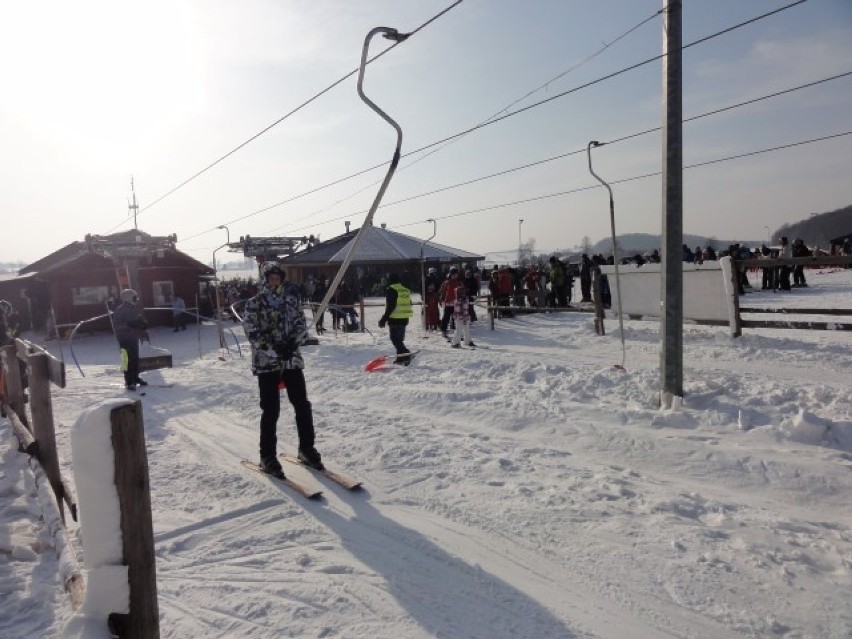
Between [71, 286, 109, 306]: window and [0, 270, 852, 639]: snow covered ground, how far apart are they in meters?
21.0

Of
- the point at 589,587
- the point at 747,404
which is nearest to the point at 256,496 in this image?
the point at 589,587

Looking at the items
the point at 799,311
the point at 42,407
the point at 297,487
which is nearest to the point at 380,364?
the point at 297,487

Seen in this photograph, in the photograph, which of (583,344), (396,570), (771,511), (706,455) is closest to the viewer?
(396,570)

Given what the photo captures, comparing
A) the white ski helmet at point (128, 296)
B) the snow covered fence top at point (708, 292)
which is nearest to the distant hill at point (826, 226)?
the snow covered fence top at point (708, 292)

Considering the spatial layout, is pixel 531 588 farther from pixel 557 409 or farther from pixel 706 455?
pixel 557 409

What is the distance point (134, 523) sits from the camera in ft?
7.14

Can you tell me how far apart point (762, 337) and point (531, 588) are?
871 centimetres

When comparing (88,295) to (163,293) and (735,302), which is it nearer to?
(163,293)

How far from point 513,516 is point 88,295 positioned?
27814 millimetres

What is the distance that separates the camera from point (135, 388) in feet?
33.9

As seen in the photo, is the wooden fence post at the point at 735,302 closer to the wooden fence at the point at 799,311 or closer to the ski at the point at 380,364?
the wooden fence at the point at 799,311

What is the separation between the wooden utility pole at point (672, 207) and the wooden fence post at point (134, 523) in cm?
582

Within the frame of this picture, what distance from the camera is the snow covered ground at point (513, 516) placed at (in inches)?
119

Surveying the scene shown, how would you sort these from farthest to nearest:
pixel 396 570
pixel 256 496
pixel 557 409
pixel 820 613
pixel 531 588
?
pixel 557 409, pixel 256 496, pixel 396 570, pixel 531 588, pixel 820 613
